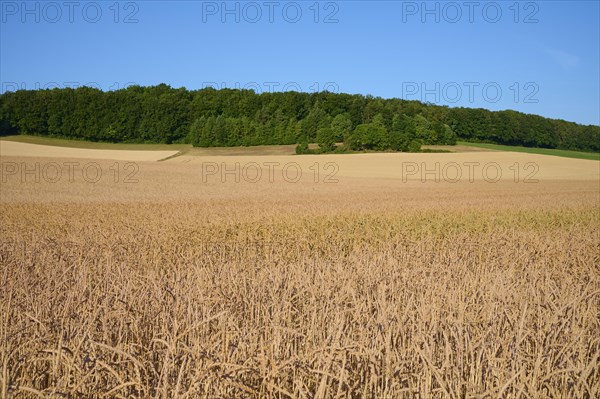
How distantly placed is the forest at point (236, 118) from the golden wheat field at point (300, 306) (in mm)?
48609

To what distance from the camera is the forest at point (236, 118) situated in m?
67.4

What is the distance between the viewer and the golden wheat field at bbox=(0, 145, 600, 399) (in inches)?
116

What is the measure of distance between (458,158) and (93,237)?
163 feet

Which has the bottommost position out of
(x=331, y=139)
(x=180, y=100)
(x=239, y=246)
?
(x=239, y=246)

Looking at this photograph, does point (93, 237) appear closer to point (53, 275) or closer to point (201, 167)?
point (53, 275)

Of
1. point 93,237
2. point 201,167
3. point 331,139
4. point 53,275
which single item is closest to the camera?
point 53,275

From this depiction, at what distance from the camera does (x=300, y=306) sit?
477 cm

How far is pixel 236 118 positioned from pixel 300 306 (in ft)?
234

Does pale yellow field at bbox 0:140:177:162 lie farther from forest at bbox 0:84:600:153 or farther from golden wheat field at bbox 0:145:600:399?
golden wheat field at bbox 0:145:600:399

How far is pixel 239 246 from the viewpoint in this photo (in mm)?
9727

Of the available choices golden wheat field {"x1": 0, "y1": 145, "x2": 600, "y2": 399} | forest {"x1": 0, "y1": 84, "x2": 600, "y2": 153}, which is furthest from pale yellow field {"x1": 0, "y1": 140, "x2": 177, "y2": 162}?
golden wheat field {"x1": 0, "y1": 145, "x2": 600, "y2": 399}

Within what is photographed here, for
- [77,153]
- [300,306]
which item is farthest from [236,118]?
[300,306]

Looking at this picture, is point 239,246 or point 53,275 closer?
point 53,275

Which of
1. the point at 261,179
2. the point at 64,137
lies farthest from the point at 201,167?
the point at 64,137
